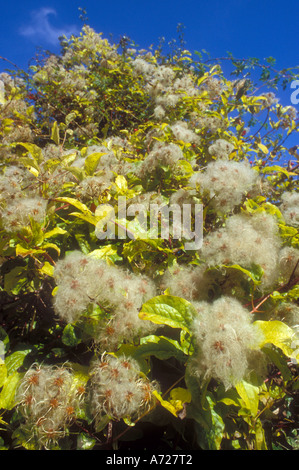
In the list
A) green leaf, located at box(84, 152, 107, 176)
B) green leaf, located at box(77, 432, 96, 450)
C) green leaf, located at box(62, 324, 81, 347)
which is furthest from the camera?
green leaf, located at box(84, 152, 107, 176)

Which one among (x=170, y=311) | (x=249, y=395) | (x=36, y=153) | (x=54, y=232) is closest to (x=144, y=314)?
(x=170, y=311)

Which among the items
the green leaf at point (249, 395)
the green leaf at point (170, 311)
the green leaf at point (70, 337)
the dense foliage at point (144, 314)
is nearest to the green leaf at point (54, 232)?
the dense foliage at point (144, 314)

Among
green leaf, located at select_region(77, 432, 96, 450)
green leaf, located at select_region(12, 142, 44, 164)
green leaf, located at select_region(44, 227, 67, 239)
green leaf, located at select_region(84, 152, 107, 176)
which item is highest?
green leaf, located at select_region(12, 142, 44, 164)

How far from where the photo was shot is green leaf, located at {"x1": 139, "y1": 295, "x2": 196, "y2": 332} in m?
Result: 1.00

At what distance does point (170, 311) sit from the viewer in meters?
1.03

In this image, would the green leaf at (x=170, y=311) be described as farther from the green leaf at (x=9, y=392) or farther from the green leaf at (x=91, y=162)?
the green leaf at (x=91, y=162)

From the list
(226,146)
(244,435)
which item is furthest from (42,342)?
(226,146)

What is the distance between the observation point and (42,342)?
4.64 ft

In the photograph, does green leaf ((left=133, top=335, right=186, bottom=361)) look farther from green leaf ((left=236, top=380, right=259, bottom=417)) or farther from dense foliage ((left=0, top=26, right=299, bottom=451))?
green leaf ((left=236, top=380, right=259, bottom=417))

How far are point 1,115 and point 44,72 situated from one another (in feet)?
4.11

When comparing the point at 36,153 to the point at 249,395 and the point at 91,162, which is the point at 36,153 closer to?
the point at 91,162

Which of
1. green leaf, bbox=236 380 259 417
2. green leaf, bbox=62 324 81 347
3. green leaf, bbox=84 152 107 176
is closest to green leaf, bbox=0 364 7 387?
green leaf, bbox=62 324 81 347

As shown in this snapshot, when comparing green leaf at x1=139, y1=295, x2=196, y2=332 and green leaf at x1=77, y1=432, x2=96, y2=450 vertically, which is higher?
green leaf at x1=139, y1=295, x2=196, y2=332
